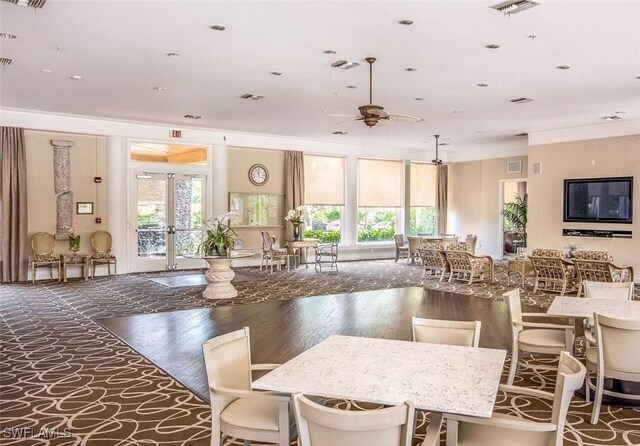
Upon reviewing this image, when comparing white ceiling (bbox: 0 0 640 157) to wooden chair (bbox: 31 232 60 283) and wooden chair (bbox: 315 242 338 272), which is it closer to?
wooden chair (bbox: 31 232 60 283)

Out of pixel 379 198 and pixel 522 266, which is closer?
pixel 522 266

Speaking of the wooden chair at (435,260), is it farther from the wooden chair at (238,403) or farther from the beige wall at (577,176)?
the wooden chair at (238,403)

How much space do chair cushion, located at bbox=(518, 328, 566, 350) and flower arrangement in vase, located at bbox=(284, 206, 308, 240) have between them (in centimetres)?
965

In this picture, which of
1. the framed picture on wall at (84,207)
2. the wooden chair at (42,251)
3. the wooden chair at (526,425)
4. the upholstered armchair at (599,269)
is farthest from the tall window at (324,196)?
the wooden chair at (526,425)

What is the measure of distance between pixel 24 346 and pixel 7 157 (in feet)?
22.3

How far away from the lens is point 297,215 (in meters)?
14.5

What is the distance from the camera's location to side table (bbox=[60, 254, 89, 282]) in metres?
11.5

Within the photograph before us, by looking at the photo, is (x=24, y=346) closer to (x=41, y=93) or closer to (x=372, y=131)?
(x=41, y=93)

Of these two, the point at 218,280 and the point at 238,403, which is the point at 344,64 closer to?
the point at 218,280

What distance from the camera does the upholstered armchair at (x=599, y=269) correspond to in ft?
30.1

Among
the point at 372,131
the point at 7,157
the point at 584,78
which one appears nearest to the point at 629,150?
the point at 584,78

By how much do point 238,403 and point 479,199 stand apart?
1661cm

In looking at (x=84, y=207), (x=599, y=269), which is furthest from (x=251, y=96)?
(x=599, y=269)

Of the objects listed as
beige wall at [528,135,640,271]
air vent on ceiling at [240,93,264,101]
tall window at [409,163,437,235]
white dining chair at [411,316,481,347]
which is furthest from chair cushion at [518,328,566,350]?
tall window at [409,163,437,235]
